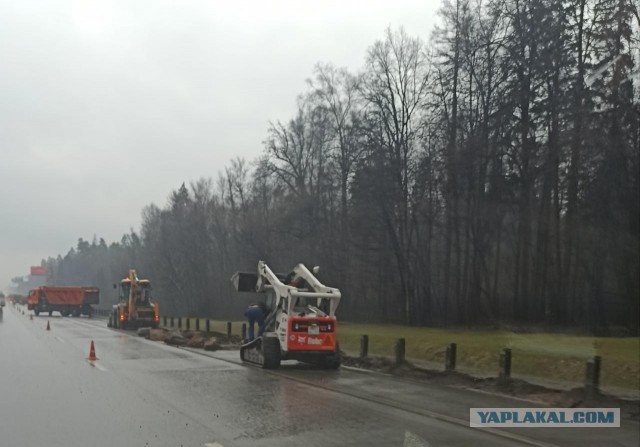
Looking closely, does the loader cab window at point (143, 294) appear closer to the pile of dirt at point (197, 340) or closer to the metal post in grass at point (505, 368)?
the pile of dirt at point (197, 340)

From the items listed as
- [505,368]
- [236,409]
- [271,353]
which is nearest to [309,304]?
[271,353]

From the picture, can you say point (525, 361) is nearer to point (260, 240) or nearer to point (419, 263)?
point (419, 263)

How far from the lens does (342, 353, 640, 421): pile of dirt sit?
1278 cm

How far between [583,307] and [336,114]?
3054 cm

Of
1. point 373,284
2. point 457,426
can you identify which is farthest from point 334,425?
point 373,284

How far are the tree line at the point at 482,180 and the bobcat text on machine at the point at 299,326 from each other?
15.6 m

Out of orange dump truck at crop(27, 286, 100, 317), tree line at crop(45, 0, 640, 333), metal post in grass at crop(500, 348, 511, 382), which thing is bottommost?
orange dump truck at crop(27, 286, 100, 317)

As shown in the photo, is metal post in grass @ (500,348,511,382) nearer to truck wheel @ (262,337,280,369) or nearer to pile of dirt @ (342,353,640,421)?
pile of dirt @ (342,353,640,421)

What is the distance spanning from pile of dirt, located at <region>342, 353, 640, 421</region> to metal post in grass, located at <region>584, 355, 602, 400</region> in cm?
8

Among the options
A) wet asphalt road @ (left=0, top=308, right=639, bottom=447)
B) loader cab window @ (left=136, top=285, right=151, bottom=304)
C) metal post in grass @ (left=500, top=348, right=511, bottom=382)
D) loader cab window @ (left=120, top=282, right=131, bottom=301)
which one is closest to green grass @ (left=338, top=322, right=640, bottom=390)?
metal post in grass @ (left=500, top=348, right=511, bottom=382)

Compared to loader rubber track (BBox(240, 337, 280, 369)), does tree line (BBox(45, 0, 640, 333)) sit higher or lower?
higher

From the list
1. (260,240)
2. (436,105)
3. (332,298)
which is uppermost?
(436,105)

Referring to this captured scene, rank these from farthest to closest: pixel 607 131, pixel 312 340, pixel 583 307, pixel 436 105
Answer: pixel 436 105, pixel 583 307, pixel 607 131, pixel 312 340

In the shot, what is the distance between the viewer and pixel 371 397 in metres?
13.2
